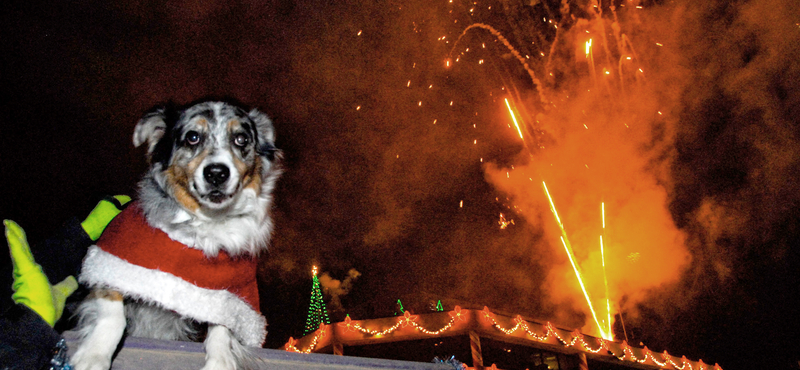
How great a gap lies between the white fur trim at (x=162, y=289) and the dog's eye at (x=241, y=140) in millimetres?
1107

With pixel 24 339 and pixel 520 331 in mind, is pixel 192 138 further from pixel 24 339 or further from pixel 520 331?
pixel 520 331

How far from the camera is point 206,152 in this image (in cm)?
254

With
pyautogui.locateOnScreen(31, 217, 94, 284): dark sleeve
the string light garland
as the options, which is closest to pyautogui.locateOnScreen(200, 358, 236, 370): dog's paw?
pyautogui.locateOnScreen(31, 217, 94, 284): dark sleeve

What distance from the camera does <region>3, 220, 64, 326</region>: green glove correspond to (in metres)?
1.41

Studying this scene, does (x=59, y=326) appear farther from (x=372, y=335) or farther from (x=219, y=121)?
(x=372, y=335)

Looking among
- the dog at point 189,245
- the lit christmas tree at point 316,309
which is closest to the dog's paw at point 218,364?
the dog at point 189,245

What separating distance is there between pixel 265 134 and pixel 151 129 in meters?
0.79

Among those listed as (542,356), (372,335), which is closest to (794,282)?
(542,356)

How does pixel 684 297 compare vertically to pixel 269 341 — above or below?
above

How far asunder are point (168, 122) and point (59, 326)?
1.38m

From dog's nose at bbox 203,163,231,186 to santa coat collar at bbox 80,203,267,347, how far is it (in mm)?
395

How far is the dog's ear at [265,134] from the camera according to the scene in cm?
308

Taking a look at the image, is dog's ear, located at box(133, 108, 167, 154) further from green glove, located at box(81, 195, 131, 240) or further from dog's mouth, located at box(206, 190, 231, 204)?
dog's mouth, located at box(206, 190, 231, 204)

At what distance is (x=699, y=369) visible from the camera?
16.9 m
